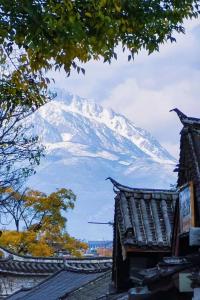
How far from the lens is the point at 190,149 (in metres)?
13.0

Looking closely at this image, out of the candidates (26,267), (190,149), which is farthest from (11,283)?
(190,149)

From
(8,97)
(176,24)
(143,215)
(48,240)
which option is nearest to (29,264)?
(48,240)

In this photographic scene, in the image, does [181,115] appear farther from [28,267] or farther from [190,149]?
[28,267]

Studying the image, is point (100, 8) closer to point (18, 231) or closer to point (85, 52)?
point (85, 52)

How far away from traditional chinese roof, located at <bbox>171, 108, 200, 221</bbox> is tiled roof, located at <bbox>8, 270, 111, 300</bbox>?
13.6 m

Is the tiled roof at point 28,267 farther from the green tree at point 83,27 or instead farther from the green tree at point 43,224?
the green tree at point 83,27

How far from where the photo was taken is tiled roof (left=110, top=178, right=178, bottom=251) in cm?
1631

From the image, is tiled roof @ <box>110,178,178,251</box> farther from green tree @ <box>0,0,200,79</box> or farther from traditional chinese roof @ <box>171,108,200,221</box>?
green tree @ <box>0,0,200,79</box>

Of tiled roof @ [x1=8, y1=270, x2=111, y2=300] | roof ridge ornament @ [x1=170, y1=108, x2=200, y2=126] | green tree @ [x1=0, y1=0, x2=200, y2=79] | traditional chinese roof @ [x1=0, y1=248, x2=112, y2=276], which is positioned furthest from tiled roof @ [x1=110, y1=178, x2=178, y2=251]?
traditional chinese roof @ [x1=0, y1=248, x2=112, y2=276]

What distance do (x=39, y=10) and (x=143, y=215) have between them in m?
8.62

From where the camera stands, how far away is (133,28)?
10.3 m

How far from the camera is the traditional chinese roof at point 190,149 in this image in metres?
12.6

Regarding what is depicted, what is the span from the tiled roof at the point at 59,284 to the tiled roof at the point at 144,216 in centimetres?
962

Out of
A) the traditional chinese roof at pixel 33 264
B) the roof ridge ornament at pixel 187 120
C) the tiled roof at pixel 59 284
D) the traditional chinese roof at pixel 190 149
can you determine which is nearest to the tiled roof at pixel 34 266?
the traditional chinese roof at pixel 33 264
